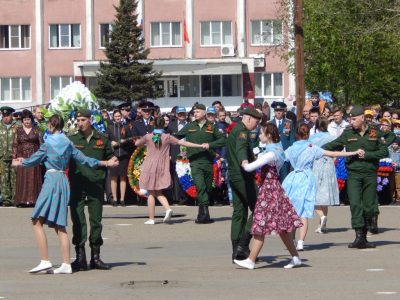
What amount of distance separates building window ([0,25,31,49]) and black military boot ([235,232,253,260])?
56.1 meters

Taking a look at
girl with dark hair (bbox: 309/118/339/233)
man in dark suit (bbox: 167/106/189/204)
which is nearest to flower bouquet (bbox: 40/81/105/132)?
man in dark suit (bbox: 167/106/189/204)

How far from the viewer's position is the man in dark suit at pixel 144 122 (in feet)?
74.5

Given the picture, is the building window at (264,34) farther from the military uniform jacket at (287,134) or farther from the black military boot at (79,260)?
the black military boot at (79,260)

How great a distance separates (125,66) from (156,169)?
145ft

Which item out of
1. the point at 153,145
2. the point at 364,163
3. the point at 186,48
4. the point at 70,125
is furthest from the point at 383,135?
the point at 186,48

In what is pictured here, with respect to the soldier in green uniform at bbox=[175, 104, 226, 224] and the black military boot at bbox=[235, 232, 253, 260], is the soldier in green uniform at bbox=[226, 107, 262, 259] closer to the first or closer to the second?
the black military boot at bbox=[235, 232, 253, 260]

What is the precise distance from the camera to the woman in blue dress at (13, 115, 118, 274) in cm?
1402

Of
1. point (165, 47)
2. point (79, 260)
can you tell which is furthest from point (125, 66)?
point (79, 260)

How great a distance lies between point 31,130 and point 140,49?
4164cm

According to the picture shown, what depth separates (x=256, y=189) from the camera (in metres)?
14.8

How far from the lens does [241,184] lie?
14.7 m

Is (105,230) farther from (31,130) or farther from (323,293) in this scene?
(323,293)

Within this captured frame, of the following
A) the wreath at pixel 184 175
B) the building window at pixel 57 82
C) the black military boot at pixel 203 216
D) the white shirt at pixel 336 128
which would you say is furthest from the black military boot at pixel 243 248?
the building window at pixel 57 82

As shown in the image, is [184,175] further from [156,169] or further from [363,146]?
[363,146]
